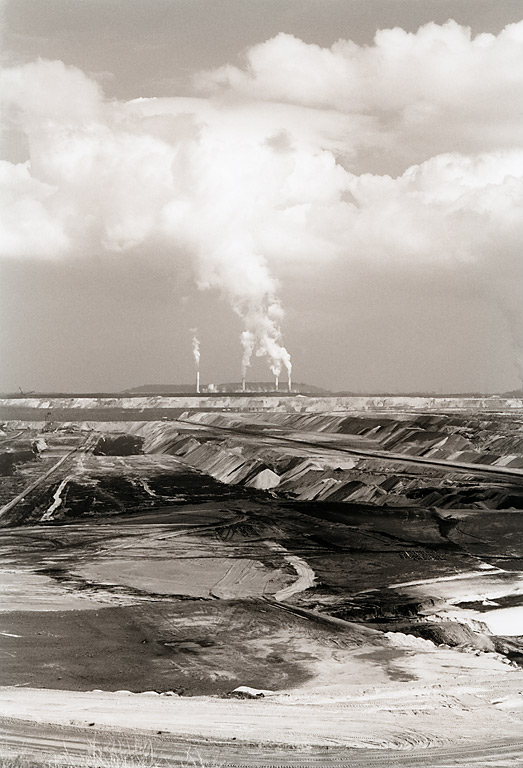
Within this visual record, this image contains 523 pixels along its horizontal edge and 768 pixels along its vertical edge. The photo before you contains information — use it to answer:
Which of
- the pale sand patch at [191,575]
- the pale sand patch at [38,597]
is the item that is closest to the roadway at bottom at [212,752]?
the pale sand patch at [38,597]

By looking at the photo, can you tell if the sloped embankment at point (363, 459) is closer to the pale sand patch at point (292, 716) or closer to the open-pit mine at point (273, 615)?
the open-pit mine at point (273, 615)

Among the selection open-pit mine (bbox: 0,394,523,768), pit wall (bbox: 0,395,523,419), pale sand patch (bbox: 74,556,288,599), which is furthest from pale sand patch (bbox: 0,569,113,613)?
pit wall (bbox: 0,395,523,419)

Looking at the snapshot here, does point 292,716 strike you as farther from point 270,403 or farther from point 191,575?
point 270,403

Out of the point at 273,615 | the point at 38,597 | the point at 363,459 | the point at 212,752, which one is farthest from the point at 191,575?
the point at 363,459

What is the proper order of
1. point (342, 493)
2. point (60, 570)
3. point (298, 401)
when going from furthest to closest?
point (298, 401) < point (342, 493) < point (60, 570)

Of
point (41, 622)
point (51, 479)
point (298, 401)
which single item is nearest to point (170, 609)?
point (41, 622)

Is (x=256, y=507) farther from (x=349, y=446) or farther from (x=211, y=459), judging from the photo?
(x=349, y=446)
